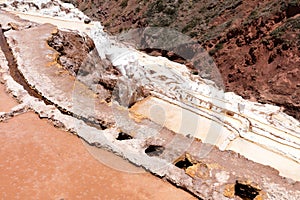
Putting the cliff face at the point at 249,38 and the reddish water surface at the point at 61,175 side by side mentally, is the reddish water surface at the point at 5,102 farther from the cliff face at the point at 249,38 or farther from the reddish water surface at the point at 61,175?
the cliff face at the point at 249,38

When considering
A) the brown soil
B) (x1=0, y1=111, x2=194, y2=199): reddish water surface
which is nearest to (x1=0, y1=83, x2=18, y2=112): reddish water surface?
→ (x1=0, y1=111, x2=194, y2=199): reddish water surface

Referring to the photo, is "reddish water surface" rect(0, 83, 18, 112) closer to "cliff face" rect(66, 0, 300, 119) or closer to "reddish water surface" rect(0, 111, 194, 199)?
"reddish water surface" rect(0, 111, 194, 199)

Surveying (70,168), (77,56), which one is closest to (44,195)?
(70,168)

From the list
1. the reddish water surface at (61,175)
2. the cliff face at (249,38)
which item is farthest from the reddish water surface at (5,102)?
the cliff face at (249,38)

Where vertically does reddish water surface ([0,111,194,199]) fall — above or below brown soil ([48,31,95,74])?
above

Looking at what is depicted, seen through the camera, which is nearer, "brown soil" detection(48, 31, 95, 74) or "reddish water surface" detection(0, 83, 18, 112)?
"reddish water surface" detection(0, 83, 18, 112)

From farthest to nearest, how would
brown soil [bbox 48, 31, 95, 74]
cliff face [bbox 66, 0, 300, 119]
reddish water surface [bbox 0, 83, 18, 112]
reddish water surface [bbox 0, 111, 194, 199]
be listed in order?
cliff face [bbox 66, 0, 300, 119]
brown soil [bbox 48, 31, 95, 74]
reddish water surface [bbox 0, 83, 18, 112]
reddish water surface [bbox 0, 111, 194, 199]

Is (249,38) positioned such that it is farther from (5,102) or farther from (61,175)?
(61,175)
